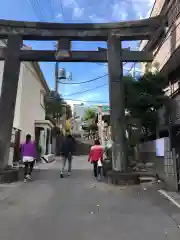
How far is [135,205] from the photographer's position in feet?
26.4

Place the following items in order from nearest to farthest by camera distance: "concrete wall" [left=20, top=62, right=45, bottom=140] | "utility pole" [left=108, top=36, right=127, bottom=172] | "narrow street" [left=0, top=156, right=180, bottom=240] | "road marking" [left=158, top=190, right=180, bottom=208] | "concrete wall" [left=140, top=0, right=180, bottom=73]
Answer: "narrow street" [left=0, top=156, right=180, bottom=240], "road marking" [left=158, top=190, right=180, bottom=208], "utility pole" [left=108, top=36, right=127, bottom=172], "concrete wall" [left=140, top=0, right=180, bottom=73], "concrete wall" [left=20, top=62, right=45, bottom=140]

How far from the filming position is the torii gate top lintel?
529 inches

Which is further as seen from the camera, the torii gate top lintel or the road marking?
the torii gate top lintel

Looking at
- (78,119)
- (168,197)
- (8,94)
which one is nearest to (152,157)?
(168,197)

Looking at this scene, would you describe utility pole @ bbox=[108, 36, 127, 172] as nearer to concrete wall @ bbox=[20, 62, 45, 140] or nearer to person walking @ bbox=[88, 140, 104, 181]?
person walking @ bbox=[88, 140, 104, 181]

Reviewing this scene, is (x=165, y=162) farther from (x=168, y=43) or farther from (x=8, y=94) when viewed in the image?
(x=168, y=43)

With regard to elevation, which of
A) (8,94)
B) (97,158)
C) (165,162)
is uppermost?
(8,94)

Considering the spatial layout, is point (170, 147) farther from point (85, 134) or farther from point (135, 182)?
point (85, 134)

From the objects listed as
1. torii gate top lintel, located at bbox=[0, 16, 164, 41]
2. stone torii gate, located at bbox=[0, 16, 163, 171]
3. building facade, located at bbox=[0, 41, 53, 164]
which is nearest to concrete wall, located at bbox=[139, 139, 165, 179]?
stone torii gate, located at bbox=[0, 16, 163, 171]

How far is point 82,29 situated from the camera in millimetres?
13586

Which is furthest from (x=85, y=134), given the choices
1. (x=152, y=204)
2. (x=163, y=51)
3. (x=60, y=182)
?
(x=152, y=204)

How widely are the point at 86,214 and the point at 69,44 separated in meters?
8.52

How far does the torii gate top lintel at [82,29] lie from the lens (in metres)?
13.4

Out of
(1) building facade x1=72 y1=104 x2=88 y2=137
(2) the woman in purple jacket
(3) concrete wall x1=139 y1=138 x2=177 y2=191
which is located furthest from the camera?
(1) building facade x1=72 y1=104 x2=88 y2=137
